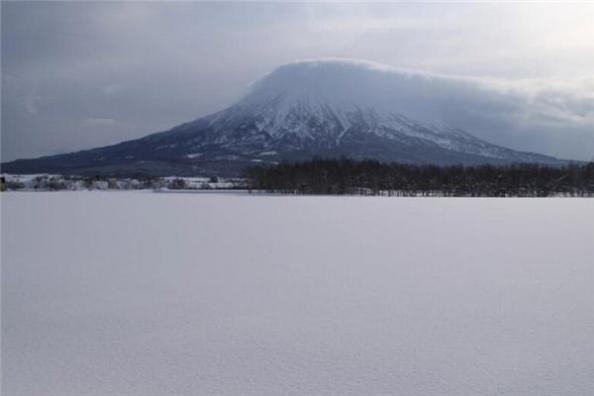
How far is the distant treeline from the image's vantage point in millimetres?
65188

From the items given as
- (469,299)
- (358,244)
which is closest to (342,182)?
(358,244)

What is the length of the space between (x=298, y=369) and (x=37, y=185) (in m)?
96.6

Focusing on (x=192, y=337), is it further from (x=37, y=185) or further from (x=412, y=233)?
(x=37, y=185)

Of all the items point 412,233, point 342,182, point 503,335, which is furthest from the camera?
point 342,182

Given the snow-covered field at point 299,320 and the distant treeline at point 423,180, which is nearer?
the snow-covered field at point 299,320

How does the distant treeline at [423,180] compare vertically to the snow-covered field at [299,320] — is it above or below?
above

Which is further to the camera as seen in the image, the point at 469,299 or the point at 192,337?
the point at 469,299

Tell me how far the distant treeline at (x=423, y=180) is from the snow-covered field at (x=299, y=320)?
5733cm

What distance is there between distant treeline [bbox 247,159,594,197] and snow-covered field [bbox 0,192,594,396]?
5733 cm

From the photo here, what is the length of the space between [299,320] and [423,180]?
66.7 metres

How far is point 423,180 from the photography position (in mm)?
70250

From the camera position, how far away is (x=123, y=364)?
14.6 feet

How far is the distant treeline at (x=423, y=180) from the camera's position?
6519cm

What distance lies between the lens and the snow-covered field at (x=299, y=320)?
13.5 ft
